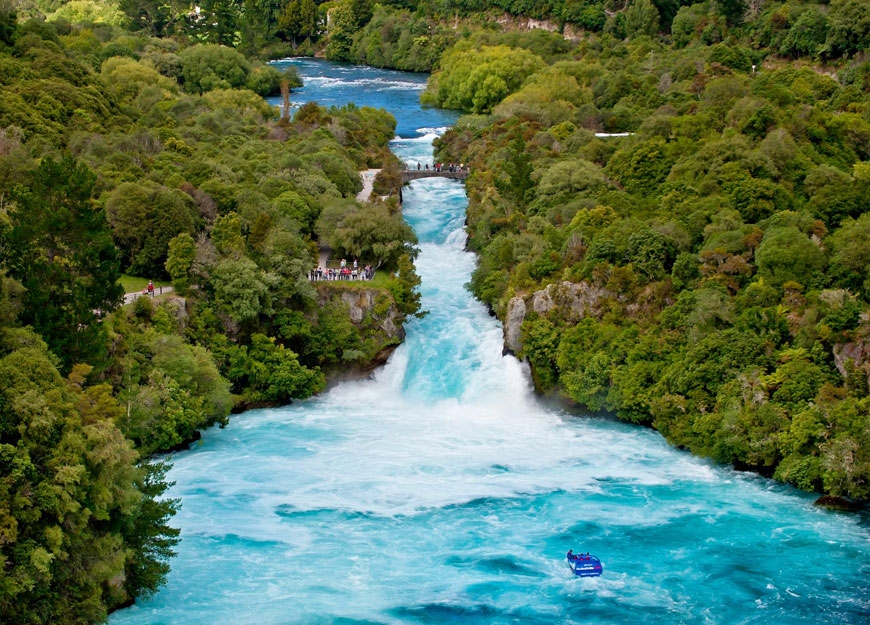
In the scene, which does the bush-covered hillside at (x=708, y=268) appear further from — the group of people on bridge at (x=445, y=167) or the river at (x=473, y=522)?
the river at (x=473, y=522)

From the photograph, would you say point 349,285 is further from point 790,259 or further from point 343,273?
point 790,259

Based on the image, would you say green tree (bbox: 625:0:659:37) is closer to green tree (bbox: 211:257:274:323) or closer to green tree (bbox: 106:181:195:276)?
green tree (bbox: 106:181:195:276)

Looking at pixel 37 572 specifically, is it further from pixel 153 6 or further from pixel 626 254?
pixel 153 6

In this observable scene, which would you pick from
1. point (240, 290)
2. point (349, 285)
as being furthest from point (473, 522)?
point (349, 285)

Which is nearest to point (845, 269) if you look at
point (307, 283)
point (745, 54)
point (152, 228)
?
point (307, 283)

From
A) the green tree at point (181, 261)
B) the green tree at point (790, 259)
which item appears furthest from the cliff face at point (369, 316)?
the green tree at point (790, 259)

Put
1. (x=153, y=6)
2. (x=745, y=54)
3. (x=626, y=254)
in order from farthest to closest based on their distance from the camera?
1. (x=153, y=6)
2. (x=745, y=54)
3. (x=626, y=254)
